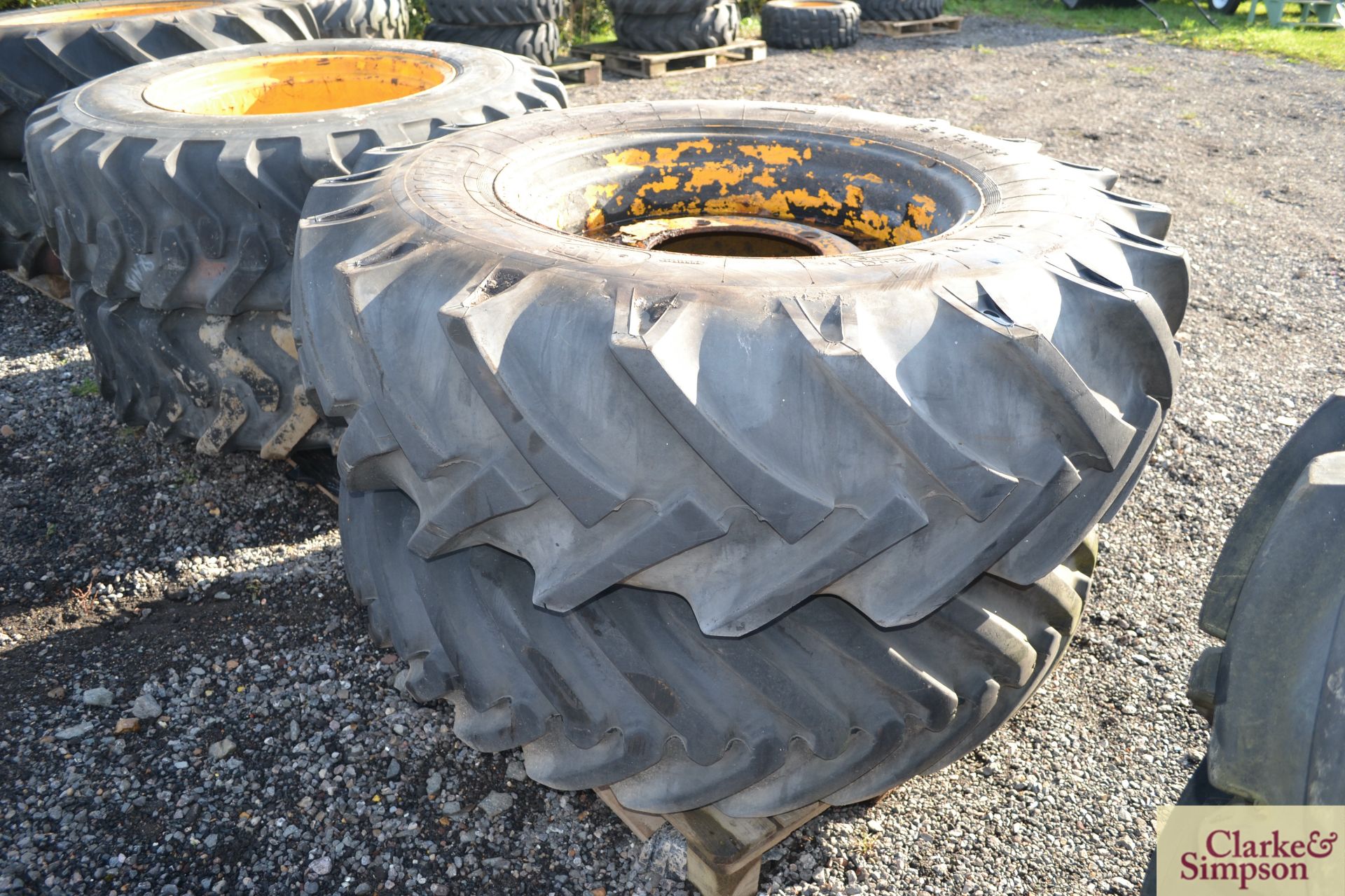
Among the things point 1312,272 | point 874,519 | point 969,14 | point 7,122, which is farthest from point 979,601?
point 969,14

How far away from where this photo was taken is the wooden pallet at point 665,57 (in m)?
7.35

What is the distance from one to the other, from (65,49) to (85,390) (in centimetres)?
118

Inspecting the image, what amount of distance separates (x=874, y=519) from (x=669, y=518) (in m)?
0.25

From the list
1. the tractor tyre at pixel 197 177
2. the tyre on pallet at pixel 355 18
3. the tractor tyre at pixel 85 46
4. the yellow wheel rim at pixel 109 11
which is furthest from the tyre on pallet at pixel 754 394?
the yellow wheel rim at pixel 109 11

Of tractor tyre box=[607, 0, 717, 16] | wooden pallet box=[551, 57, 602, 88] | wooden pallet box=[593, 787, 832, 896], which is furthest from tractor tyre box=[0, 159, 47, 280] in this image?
tractor tyre box=[607, 0, 717, 16]

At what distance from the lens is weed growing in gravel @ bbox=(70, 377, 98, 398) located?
128 inches

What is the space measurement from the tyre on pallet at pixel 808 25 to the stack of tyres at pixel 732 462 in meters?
7.19

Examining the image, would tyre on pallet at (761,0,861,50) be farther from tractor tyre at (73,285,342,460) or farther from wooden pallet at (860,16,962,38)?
tractor tyre at (73,285,342,460)

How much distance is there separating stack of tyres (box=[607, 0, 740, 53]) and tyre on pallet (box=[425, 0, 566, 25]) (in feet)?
2.98

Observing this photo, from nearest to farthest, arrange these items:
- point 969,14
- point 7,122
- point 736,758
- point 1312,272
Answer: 1. point 736,758
2. point 7,122
3. point 1312,272
4. point 969,14

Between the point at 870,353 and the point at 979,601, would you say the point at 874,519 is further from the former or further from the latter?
the point at 979,601

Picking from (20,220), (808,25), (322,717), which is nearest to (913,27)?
(808,25)

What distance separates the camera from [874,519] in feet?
3.82

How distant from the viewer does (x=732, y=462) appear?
1154mm
